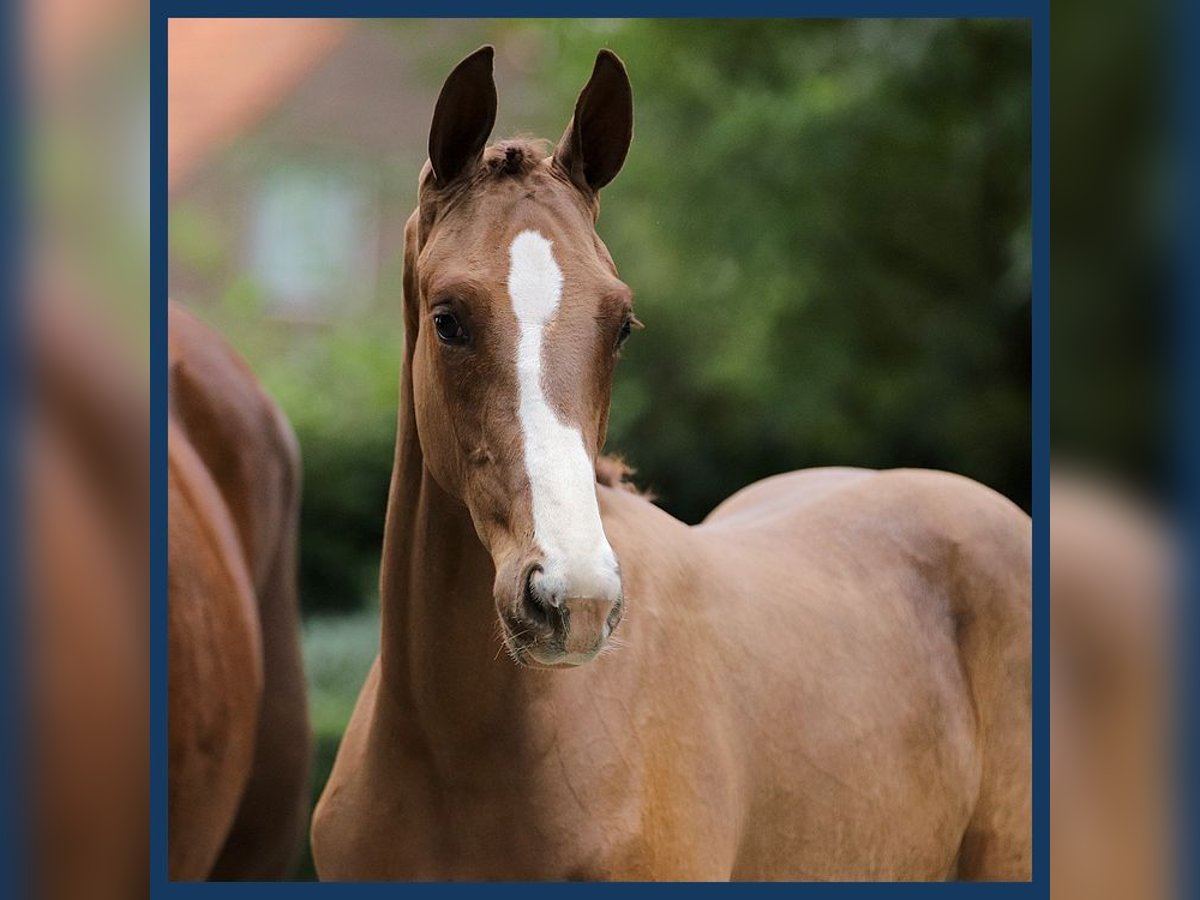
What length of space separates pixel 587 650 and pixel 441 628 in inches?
17.3

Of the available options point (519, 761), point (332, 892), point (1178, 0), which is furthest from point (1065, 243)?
point (332, 892)

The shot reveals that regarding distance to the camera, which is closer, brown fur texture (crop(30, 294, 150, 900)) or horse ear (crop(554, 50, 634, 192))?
brown fur texture (crop(30, 294, 150, 900))

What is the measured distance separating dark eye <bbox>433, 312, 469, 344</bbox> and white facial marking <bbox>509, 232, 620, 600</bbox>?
85 millimetres

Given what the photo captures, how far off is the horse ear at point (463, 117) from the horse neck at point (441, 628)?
318 millimetres

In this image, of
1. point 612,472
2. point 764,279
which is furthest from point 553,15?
point 764,279

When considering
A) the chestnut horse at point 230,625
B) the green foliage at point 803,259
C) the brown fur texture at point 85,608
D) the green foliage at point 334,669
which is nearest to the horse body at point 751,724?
the green foliage at point 803,259

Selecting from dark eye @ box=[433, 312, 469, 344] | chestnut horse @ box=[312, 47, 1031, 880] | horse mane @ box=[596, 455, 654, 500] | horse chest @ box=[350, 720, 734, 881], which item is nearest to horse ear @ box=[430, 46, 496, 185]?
chestnut horse @ box=[312, 47, 1031, 880]

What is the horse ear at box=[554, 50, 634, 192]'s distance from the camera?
1979mm

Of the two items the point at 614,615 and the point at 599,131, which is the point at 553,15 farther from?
the point at 614,615

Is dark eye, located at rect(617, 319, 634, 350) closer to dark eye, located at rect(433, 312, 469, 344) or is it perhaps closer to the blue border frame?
dark eye, located at rect(433, 312, 469, 344)

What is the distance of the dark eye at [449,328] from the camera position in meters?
A: 1.85

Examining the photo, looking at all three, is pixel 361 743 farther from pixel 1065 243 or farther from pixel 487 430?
pixel 1065 243

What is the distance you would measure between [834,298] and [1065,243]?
1.15 meters

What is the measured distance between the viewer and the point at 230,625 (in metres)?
2.32
